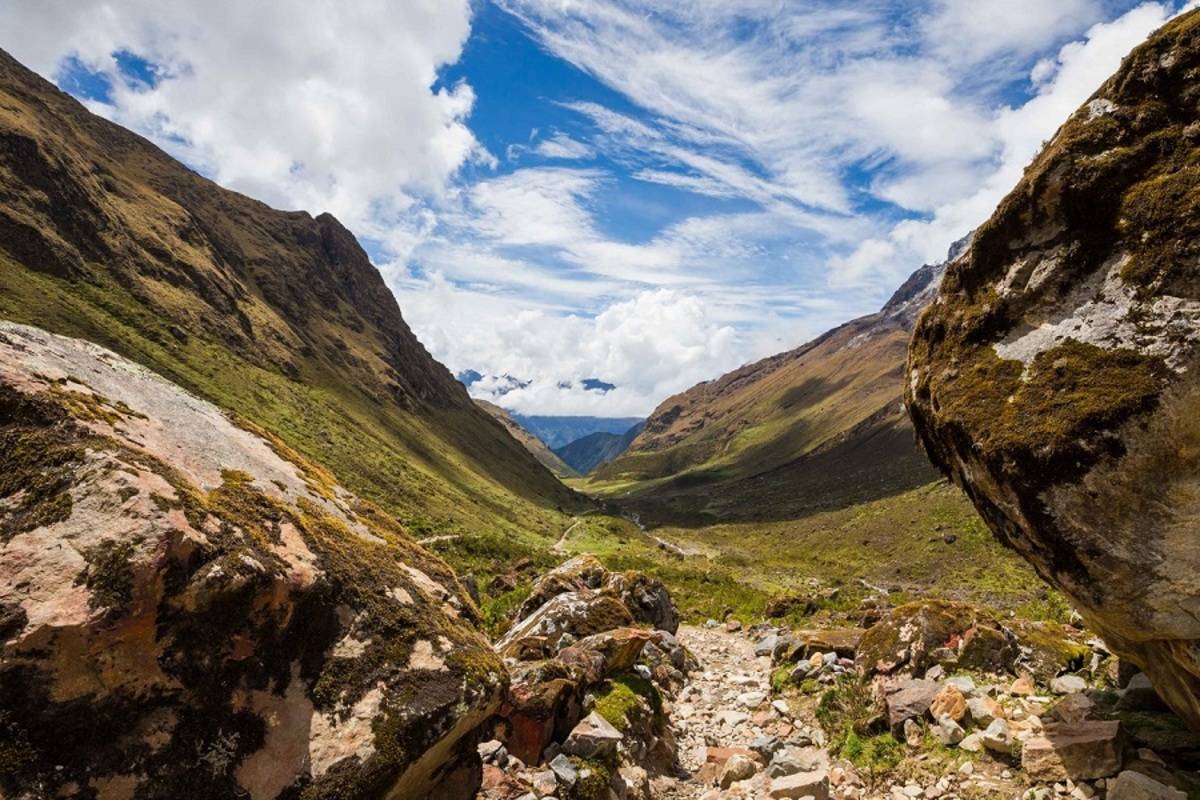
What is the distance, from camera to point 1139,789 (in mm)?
7625

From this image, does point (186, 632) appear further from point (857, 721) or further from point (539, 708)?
point (857, 721)

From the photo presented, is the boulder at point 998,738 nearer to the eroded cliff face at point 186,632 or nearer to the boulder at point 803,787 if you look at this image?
the boulder at point 803,787

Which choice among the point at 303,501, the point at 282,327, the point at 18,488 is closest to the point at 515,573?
the point at 303,501

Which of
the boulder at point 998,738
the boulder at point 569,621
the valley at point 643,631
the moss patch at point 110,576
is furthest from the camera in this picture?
the boulder at point 569,621

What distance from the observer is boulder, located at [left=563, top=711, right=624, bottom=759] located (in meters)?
10.4

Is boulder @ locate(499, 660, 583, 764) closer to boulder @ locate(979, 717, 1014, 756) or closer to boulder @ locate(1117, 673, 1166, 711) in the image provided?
boulder @ locate(979, 717, 1014, 756)

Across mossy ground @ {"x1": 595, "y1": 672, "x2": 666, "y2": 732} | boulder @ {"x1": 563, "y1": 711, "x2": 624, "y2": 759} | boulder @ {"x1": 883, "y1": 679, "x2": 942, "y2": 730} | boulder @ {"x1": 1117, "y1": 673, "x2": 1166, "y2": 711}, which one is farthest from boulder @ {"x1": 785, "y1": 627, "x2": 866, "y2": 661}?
boulder @ {"x1": 563, "y1": 711, "x2": 624, "y2": 759}

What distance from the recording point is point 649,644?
66.3ft

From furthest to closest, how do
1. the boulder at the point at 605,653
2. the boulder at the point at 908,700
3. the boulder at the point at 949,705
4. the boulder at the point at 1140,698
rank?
1. the boulder at the point at 605,653
2. the boulder at the point at 908,700
3. the boulder at the point at 949,705
4. the boulder at the point at 1140,698

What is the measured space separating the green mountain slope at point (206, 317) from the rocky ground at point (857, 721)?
41175 millimetres

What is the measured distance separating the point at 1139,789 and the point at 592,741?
758 centimetres

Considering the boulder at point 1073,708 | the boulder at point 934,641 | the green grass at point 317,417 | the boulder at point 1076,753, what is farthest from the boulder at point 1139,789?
the green grass at point 317,417

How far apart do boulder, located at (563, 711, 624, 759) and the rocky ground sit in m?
0.03

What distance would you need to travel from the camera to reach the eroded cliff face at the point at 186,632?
539 centimetres
